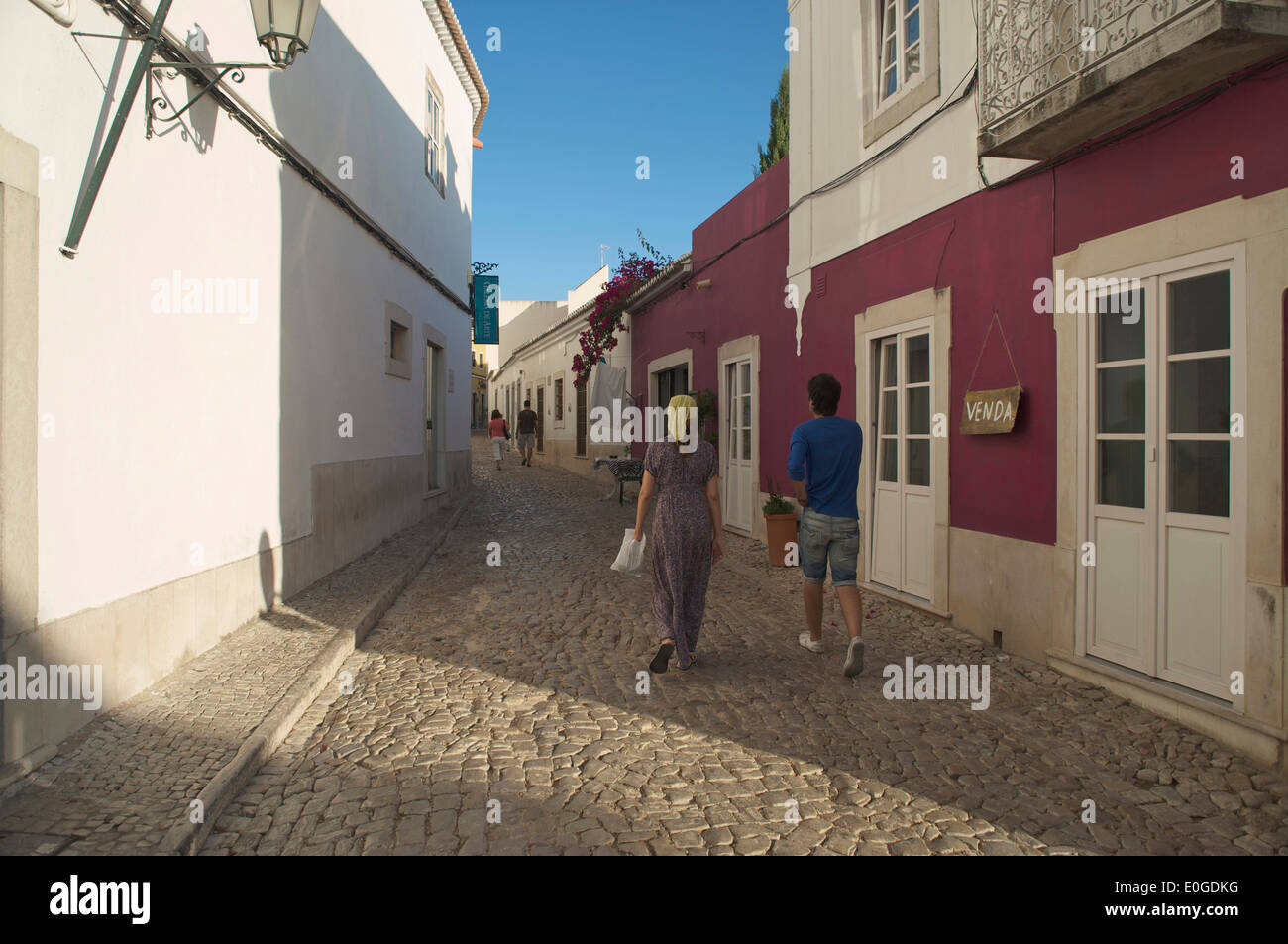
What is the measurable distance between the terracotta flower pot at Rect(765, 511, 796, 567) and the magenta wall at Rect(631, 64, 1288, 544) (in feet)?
3.38

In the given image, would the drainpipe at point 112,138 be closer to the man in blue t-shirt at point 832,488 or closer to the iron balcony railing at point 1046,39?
the man in blue t-shirt at point 832,488

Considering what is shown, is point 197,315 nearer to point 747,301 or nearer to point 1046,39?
point 1046,39

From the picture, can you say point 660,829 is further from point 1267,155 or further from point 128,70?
point 128,70

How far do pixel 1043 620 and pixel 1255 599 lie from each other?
1.49m

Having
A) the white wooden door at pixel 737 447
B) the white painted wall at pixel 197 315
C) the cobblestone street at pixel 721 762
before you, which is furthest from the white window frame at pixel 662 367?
the cobblestone street at pixel 721 762

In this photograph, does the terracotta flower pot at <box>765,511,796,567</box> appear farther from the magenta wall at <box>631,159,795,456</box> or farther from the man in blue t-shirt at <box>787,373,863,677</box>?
the man in blue t-shirt at <box>787,373,863,677</box>

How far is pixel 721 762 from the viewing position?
377cm

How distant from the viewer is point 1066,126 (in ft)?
15.4

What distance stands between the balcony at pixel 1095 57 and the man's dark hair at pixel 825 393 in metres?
1.65

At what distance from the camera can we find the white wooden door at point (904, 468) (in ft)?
22.0

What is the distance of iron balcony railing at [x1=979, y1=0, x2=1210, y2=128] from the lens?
4.08 meters

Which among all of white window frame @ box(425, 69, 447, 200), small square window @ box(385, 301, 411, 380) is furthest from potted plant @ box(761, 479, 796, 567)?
white window frame @ box(425, 69, 447, 200)

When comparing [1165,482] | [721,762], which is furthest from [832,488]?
[721,762]
